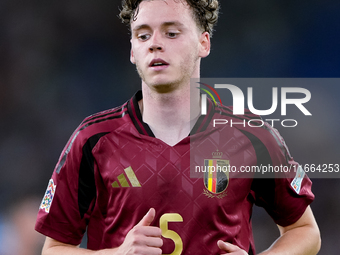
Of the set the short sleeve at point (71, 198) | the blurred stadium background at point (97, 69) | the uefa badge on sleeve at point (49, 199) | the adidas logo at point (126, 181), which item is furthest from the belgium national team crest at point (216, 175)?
the blurred stadium background at point (97, 69)

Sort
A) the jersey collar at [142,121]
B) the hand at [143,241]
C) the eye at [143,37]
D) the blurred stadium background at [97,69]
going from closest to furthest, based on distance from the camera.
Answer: the hand at [143,241], the eye at [143,37], the jersey collar at [142,121], the blurred stadium background at [97,69]

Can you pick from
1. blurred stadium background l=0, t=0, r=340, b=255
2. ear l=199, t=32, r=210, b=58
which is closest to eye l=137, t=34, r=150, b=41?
ear l=199, t=32, r=210, b=58

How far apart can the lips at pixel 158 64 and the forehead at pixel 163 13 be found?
0.22 metres

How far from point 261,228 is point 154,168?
3622mm

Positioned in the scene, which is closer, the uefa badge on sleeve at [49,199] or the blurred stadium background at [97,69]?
the uefa badge on sleeve at [49,199]

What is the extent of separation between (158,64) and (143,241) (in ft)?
3.00

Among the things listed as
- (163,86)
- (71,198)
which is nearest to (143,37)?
(163,86)

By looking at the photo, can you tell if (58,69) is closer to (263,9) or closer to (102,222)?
(263,9)

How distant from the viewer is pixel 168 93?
2.43 m

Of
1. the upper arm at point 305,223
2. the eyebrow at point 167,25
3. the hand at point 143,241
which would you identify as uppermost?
the eyebrow at point 167,25

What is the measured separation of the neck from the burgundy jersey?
5cm

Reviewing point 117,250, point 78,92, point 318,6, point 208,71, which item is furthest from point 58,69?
point 117,250

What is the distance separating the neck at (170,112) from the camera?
2453 mm

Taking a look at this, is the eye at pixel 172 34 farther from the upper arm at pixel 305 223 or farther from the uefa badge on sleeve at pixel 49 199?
the upper arm at pixel 305 223
